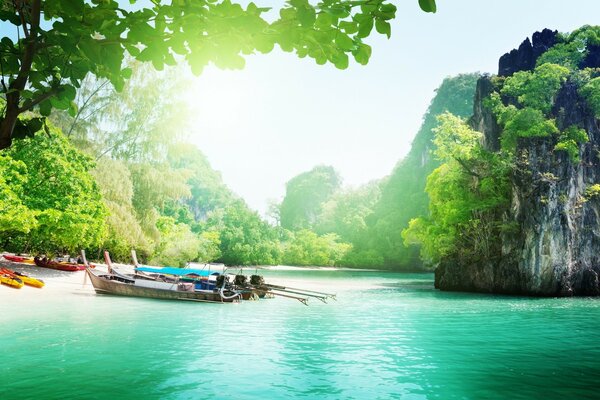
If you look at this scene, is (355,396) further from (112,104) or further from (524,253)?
(112,104)

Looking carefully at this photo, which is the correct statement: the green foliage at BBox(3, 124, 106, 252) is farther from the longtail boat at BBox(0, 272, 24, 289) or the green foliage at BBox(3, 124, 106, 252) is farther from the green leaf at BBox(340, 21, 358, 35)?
the green leaf at BBox(340, 21, 358, 35)

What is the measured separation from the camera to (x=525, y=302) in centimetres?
2611

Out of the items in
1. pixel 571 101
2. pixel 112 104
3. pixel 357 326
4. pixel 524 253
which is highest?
pixel 571 101

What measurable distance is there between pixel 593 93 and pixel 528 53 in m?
9.71

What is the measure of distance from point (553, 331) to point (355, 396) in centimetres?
1104

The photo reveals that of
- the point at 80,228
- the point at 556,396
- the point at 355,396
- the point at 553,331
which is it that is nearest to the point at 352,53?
the point at 355,396

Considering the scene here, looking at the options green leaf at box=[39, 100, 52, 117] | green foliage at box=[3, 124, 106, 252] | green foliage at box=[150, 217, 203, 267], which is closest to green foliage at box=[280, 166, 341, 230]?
green foliage at box=[150, 217, 203, 267]

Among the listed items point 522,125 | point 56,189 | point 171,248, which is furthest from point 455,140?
point 56,189

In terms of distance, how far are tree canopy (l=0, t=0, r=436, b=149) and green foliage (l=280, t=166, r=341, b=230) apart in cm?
11813

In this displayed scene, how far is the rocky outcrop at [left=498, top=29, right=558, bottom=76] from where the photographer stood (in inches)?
1544

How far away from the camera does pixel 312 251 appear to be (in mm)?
82500

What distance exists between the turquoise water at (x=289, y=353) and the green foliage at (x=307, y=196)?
10228cm

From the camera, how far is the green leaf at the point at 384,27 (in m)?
2.47

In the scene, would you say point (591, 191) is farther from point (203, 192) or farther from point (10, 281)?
point (203, 192)
